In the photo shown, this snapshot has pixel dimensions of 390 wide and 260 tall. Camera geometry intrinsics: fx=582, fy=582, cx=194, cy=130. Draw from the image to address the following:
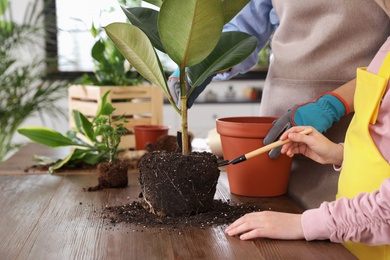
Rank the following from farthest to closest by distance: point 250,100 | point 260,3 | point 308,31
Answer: point 250,100 → point 260,3 → point 308,31

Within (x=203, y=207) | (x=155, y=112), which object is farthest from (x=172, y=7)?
(x=155, y=112)

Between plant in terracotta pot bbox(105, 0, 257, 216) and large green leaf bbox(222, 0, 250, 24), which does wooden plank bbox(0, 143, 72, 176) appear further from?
large green leaf bbox(222, 0, 250, 24)

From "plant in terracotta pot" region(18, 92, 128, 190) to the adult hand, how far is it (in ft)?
1.60

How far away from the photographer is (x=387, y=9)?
1.16 m

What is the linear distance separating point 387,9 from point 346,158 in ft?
1.01

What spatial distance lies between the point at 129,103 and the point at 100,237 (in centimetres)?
111

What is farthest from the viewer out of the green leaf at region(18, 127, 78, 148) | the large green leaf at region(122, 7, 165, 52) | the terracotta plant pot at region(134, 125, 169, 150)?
the terracotta plant pot at region(134, 125, 169, 150)

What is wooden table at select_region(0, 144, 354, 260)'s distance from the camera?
966 millimetres

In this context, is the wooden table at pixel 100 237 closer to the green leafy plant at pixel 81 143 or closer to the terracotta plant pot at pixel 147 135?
the green leafy plant at pixel 81 143

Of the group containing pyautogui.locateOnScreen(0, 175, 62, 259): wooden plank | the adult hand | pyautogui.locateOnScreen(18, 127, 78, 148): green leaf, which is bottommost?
pyautogui.locateOnScreen(0, 175, 62, 259): wooden plank

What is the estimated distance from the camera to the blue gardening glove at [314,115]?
1295mm

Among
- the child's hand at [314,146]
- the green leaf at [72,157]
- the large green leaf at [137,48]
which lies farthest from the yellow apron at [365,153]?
the green leaf at [72,157]

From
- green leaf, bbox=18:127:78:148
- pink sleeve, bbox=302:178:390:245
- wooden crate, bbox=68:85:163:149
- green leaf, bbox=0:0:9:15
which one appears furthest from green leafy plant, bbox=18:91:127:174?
green leaf, bbox=0:0:9:15

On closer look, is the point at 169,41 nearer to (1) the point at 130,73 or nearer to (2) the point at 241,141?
(2) the point at 241,141
